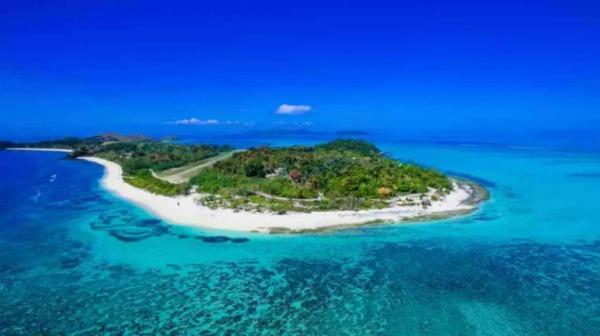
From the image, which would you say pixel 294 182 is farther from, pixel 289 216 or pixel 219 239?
pixel 219 239

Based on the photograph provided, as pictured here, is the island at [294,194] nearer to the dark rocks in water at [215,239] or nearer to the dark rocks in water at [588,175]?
the dark rocks in water at [215,239]

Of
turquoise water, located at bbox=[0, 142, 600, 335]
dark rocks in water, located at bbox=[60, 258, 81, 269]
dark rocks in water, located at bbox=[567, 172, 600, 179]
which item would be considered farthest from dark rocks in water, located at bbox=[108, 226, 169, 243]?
dark rocks in water, located at bbox=[567, 172, 600, 179]

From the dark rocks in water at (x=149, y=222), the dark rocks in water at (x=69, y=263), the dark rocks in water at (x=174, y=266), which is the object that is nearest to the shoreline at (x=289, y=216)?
the dark rocks in water at (x=149, y=222)

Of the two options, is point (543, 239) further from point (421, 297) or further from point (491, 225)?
point (421, 297)

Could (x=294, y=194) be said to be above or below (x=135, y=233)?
above

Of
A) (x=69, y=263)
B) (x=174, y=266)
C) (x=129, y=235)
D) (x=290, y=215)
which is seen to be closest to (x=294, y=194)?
(x=290, y=215)

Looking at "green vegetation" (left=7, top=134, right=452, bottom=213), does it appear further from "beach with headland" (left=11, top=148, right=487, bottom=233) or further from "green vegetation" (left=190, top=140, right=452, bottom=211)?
"beach with headland" (left=11, top=148, right=487, bottom=233)
